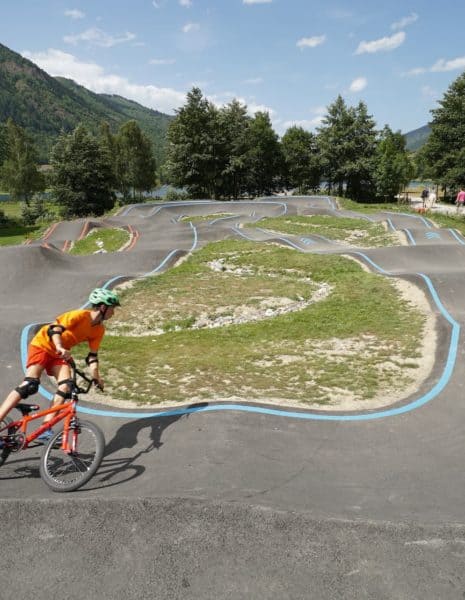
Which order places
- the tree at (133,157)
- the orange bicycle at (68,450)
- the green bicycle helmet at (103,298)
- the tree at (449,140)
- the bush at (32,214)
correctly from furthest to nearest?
the tree at (133,157) < the bush at (32,214) < the tree at (449,140) < the green bicycle helmet at (103,298) < the orange bicycle at (68,450)

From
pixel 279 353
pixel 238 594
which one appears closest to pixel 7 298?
pixel 279 353

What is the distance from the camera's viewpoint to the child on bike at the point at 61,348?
17.7 ft

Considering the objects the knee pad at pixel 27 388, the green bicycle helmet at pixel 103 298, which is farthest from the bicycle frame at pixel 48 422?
the green bicycle helmet at pixel 103 298

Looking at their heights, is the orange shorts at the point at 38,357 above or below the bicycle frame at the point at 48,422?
above

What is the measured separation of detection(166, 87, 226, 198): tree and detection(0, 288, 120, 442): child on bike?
53965mm

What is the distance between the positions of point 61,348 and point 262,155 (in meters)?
64.9

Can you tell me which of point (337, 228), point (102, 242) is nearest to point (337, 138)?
point (337, 228)

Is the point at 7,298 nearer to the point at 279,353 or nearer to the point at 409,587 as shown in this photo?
the point at 279,353

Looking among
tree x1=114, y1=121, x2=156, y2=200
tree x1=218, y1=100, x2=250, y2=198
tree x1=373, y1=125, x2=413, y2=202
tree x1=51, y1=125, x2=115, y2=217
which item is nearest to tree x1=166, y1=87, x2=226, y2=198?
tree x1=218, y1=100, x2=250, y2=198

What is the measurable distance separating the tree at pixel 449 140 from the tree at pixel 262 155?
75.3 feet

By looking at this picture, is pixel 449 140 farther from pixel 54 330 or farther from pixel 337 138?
pixel 54 330

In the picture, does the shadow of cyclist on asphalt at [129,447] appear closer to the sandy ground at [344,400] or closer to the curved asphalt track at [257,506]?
the curved asphalt track at [257,506]

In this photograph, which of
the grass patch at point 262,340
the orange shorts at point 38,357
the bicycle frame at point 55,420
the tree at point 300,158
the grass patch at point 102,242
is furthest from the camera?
the tree at point 300,158

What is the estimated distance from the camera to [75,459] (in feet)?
17.3
